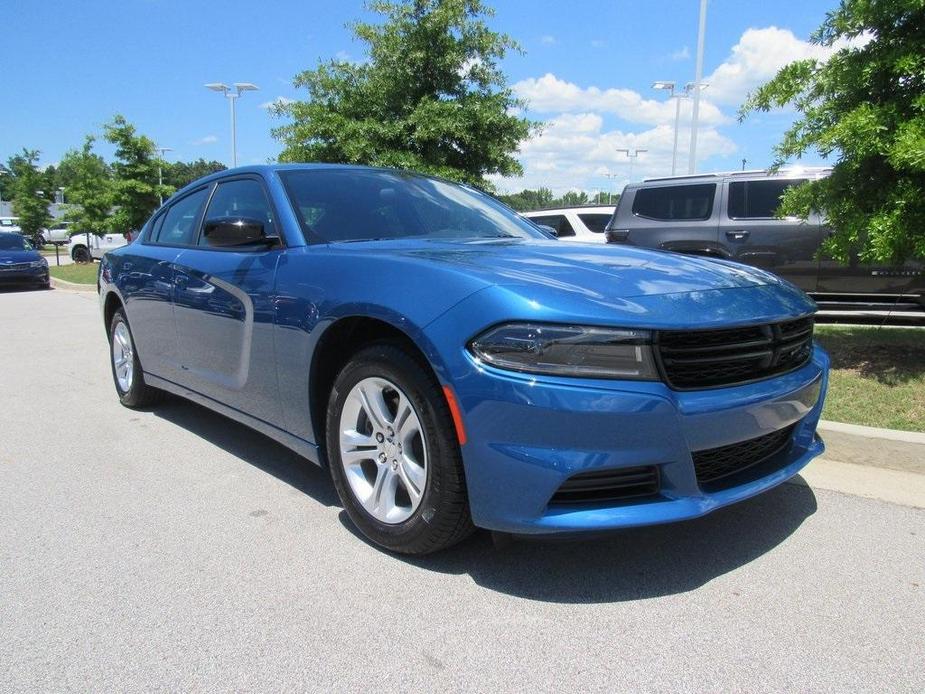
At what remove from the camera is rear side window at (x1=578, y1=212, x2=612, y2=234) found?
37.7 ft

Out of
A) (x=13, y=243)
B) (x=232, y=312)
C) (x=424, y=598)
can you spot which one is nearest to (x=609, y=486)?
(x=424, y=598)

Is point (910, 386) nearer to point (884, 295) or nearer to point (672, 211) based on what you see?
point (884, 295)

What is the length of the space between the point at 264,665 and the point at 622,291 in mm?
1675

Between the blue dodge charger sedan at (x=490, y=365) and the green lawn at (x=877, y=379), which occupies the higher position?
the blue dodge charger sedan at (x=490, y=365)

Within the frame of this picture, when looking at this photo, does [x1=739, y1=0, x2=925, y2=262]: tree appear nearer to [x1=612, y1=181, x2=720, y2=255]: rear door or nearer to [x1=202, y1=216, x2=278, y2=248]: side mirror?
[x1=612, y1=181, x2=720, y2=255]: rear door

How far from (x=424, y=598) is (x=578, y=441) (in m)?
0.83

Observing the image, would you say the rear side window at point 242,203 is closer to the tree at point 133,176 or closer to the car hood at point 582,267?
the car hood at point 582,267

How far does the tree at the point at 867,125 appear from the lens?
4.75 metres

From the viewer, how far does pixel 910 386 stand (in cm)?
478

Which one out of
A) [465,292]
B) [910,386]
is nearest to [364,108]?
[910,386]

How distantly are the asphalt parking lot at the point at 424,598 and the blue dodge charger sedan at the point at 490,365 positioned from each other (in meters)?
0.32

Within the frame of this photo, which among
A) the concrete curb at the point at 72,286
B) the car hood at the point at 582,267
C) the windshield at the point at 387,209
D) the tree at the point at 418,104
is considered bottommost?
the concrete curb at the point at 72,286

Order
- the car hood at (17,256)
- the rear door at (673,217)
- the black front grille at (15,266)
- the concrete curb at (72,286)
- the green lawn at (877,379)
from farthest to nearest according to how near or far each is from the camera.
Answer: the car hood at (17,256) → the black front grille at (15,266) → the concrete curb at (72,286) → the rear door at (673,217) → the green lawn at (877,379)

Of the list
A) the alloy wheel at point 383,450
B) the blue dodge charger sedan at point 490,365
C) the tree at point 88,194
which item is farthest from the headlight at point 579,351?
the tree at point 88,194
